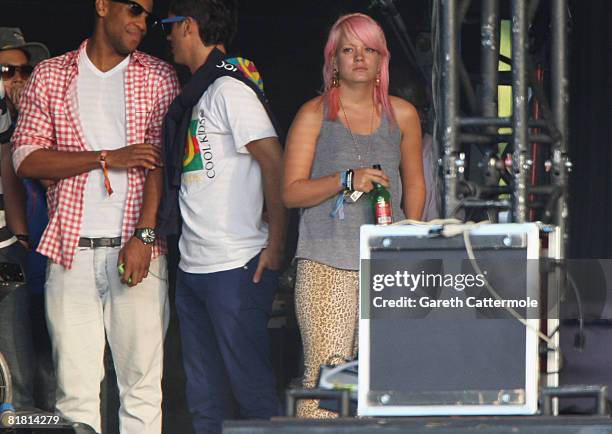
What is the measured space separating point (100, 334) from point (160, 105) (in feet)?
2.93

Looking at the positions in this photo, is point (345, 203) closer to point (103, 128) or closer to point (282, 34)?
point (103, 128)

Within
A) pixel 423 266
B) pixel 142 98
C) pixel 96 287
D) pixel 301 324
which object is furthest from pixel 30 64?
pixel 423 266

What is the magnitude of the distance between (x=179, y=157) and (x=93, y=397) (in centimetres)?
96

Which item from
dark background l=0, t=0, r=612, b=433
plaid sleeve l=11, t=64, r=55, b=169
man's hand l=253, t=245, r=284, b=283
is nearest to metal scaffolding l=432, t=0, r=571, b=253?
dark background l=0, t=0, r=612, b=433

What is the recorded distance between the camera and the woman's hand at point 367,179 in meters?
4.27

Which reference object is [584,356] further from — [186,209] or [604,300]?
[186,209]

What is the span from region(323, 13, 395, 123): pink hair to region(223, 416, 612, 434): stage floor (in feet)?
5.23

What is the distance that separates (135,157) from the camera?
4.84m

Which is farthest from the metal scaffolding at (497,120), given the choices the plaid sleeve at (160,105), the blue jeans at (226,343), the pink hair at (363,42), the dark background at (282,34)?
the dark background at (282,34)

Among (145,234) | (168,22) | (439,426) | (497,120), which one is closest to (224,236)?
(145,234)

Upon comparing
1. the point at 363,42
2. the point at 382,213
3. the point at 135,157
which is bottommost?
the point at 382,213

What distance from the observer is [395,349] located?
11.1 feet

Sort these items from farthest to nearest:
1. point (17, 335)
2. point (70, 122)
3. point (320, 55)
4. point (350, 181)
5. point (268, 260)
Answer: point (320, 55) → point (17, 335) → point (70, 122) → point (268, 260) → point (350, 181)

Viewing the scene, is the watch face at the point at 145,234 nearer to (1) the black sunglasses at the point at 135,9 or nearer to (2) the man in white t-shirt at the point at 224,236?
(2) the man in white t-shirt at the point at 224,236
